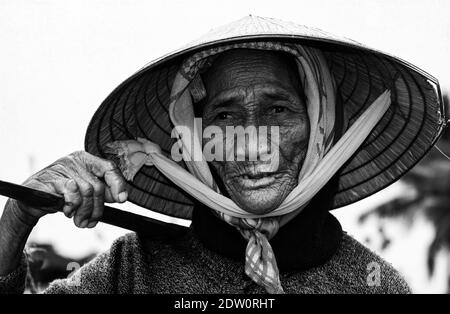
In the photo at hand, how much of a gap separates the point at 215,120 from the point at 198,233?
0.47 metres

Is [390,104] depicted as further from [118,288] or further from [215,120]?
[118,288]

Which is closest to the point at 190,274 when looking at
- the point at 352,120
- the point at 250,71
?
the point at 250,71

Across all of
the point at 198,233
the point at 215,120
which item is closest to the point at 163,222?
the point at 198,233

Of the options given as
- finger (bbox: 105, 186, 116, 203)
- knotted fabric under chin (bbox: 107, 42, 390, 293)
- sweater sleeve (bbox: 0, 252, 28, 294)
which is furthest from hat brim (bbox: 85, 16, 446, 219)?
sweater sleeve (bbox: 0, 252, 28, 294)

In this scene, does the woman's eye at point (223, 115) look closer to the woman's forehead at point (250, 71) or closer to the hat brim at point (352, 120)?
the woman's forehead at point (250, 71)

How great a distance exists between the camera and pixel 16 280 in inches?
120

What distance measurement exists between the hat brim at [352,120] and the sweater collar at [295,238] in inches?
12.6

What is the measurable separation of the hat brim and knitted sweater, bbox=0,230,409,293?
0.31 metres

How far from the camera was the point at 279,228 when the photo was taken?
3383 mm

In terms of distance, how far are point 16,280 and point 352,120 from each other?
5.31 ft

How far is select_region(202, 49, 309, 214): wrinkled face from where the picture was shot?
3.26m

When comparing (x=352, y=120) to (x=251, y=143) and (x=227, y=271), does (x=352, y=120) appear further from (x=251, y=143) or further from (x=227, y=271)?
(x=227, y=271)

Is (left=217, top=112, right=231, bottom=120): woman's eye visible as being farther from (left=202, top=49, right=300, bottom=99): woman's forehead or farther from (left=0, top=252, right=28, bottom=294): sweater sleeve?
(left=0, top=252, right=28, bottom=294): sweater sleeve

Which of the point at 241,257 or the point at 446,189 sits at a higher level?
the point at 241,257
